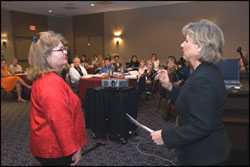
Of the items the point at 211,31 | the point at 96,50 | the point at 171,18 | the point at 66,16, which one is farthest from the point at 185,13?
the point at 211,31

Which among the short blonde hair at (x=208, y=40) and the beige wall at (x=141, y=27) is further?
the beige wall at (x=141, y=27)

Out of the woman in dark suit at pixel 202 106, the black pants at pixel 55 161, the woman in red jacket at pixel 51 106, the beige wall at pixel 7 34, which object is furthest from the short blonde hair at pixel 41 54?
the beige wall at pixel 7 34

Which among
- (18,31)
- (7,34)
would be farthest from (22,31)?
(7,34)

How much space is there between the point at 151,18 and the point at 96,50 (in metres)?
3.54

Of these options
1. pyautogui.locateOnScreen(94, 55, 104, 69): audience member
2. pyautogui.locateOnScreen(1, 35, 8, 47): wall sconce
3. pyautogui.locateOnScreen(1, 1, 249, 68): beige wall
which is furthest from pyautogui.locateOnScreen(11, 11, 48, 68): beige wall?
pyautogui.locateOnScreen(94, 55, 104, 69): audience member

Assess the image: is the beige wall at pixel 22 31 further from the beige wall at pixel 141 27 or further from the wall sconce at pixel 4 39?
the wall sconce at pixel 4 39

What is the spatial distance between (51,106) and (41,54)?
33 cm

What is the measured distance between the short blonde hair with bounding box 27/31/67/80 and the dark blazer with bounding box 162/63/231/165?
2.69 feet

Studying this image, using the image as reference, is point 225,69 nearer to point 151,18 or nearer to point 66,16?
point 151,18

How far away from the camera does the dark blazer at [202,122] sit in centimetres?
102

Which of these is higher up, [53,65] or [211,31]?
[211,31]

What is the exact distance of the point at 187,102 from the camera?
3.55 feet

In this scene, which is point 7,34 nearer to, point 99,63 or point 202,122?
point 99,63

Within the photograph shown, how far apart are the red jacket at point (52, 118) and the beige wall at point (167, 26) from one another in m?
8.90
